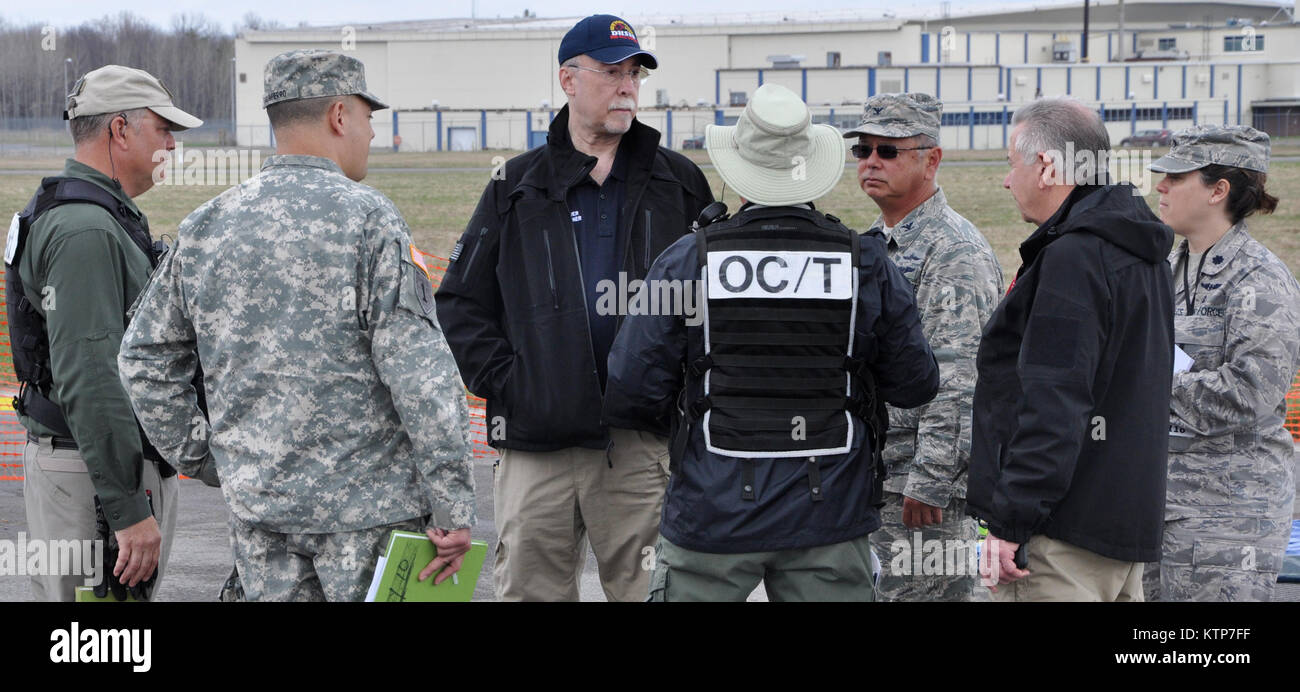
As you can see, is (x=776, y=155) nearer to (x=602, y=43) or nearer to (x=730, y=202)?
(x=602, y=43)

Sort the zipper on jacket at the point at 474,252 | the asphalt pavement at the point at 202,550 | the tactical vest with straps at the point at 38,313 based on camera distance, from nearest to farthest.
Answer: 1. the tactical vest with straps at the point at 38,313
2. the zipper on jacket at the point at 474,252
3. the asphalt pavement at the point at 202,550

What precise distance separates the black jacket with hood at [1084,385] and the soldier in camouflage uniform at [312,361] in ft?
4.73

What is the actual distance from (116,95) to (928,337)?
274cm

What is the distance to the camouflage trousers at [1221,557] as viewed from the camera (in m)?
3.74

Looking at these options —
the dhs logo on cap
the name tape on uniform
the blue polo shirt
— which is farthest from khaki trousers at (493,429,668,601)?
the dhs logo on cap

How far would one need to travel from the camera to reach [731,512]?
3164 millimetres

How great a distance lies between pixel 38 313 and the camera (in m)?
3.70

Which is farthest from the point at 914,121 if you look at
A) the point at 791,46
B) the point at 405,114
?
the point at 791,46

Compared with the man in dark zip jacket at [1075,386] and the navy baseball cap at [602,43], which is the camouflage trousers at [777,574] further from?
the navy baseball cap at [602,43]

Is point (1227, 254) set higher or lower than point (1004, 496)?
higher

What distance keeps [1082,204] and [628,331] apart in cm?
127

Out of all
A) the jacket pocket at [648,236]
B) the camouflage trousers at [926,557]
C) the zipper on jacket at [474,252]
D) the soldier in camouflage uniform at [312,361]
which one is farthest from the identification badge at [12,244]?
the camouflage trousers at [926,557]

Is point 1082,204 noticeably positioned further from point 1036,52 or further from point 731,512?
point 1036,52

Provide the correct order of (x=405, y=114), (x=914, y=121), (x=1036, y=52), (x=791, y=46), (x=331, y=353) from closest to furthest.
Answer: (x=331, y=353) → (x=914, y=121) → (x=405, y=114) → (x=791, y=46) → (x=1036, y=52)
